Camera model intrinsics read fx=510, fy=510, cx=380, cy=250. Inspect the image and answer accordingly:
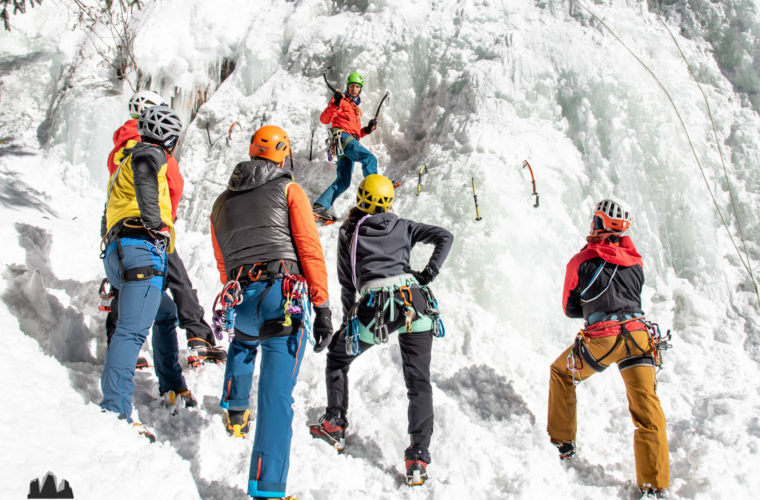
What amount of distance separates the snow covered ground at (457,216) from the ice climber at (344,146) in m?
0.53

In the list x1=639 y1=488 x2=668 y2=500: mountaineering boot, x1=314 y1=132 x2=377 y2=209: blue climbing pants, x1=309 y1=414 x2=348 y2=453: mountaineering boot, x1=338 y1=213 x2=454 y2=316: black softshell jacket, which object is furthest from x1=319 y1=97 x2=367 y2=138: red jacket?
x1=639 y1=488 x2=668 y2=500: mountaineering boot

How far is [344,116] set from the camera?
575 cm

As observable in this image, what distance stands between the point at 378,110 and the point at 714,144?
3.80 m

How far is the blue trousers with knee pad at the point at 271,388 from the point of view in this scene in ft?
7.55

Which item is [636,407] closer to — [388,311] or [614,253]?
[614,253]

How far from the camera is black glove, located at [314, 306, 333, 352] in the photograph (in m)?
2.78

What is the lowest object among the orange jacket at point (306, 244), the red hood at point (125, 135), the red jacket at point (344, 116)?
the orange jacket at point (306, 244)

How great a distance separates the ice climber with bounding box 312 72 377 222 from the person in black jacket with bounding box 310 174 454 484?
A: 232 cm

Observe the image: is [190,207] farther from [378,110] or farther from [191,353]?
[191,353]

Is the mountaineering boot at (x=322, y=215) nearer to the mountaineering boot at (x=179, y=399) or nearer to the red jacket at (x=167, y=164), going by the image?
the red jacket at (x=167, y=164)

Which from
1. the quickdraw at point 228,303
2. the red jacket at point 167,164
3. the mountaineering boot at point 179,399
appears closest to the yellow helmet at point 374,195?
the quickdraw at point 228,303

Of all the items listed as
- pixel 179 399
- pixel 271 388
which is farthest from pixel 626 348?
pixel 179 399

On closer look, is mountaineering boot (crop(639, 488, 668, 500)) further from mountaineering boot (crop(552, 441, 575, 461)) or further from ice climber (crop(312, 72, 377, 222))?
ice climber (crop(312, 72, 377, 222))

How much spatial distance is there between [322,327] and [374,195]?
999 millimetres
